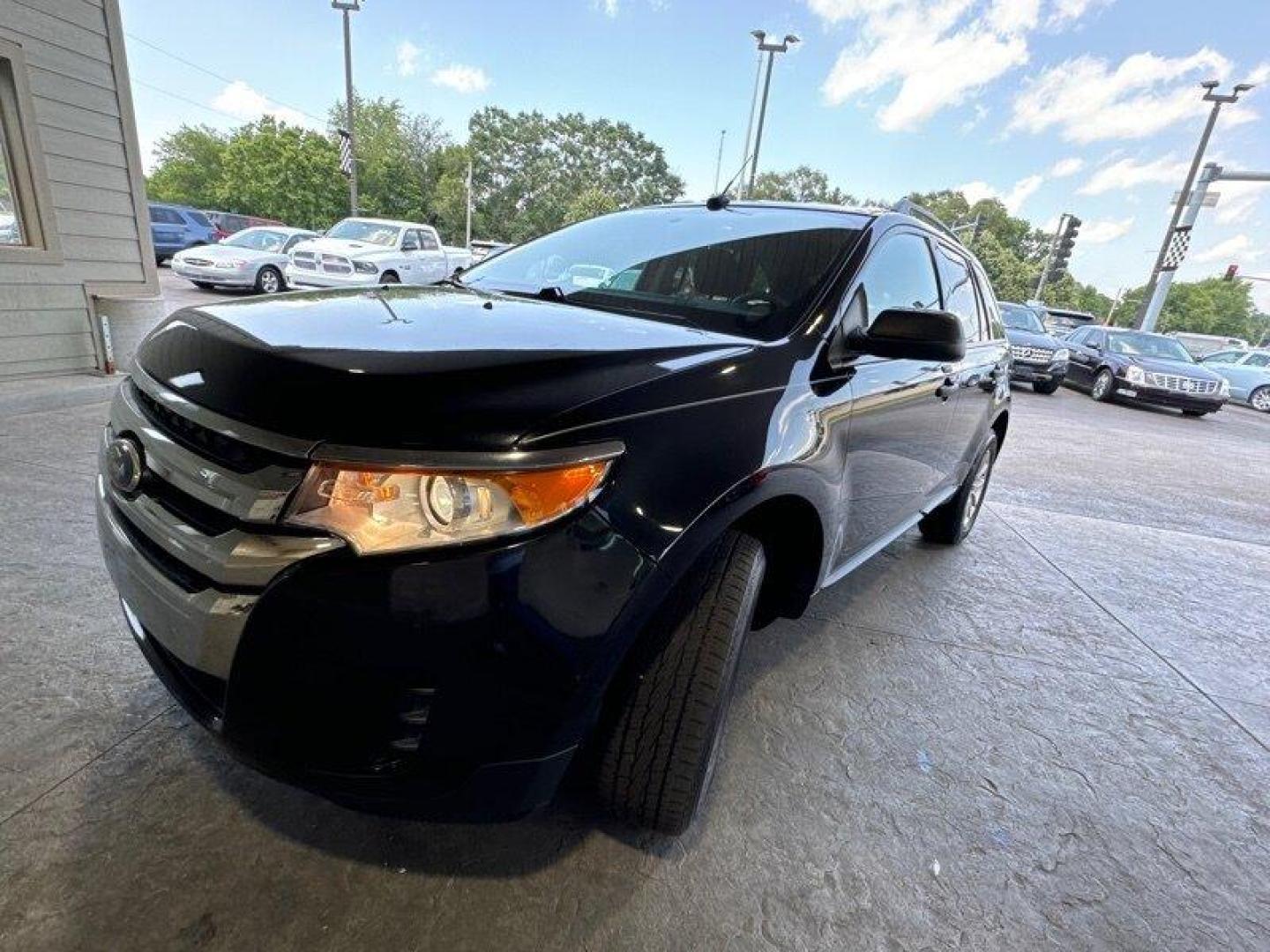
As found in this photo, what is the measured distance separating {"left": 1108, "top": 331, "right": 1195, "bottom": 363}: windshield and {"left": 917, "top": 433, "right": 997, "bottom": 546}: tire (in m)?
11.3

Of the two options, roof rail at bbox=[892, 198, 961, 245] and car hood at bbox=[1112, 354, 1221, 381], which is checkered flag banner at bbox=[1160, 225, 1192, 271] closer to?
car hood at bbox=[1112, 354, 1221, 381]

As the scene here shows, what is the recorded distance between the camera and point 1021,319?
1257 centimetres

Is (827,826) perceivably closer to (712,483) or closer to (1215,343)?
(712,483)

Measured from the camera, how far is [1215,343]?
1668 inches

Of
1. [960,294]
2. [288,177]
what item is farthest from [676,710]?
[288,177]

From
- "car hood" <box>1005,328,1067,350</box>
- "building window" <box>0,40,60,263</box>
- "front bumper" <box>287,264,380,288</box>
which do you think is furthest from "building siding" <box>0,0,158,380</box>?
"car hood" <box>1005,328,1067,350</box>

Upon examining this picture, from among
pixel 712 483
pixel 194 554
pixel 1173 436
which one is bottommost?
pixel 1173 436

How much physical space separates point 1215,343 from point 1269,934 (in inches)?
2177

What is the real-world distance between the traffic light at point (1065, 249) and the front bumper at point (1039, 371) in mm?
8905

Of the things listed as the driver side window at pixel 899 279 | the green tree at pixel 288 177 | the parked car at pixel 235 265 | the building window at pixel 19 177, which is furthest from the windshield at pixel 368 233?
the green tree at pixel 288 177

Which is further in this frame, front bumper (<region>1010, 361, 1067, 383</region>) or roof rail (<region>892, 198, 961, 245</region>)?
front bumper (<region>1010, 361, 1067, 383</region>)

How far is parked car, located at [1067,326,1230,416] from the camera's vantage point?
38.9 feet

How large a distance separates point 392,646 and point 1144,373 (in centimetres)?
1470

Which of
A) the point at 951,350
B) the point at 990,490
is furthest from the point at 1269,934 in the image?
the point at 990,490
